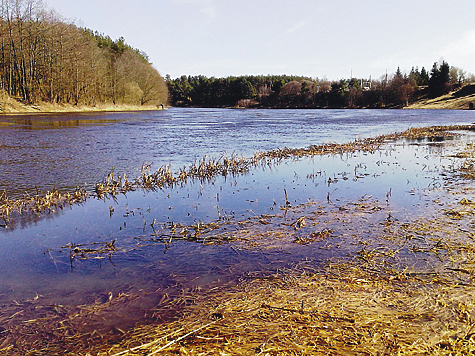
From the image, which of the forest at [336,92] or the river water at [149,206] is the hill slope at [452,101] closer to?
the forest at [336,92]

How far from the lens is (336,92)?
336 ft

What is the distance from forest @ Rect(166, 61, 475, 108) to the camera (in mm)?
94562

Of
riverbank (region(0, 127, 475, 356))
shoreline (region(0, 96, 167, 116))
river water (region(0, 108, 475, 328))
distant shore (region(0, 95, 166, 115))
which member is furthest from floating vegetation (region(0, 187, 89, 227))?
distant shore (region(0, 95, 166, 115))

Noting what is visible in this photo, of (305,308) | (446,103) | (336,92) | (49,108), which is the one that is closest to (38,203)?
(305,308)

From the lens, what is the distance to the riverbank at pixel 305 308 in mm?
3393

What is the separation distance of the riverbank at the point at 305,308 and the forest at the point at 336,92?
97.1 metres

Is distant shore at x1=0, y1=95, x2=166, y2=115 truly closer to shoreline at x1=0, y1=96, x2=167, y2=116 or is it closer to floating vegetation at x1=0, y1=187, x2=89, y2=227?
shoreline at x1=0, y1=96, x2=167, y2=116

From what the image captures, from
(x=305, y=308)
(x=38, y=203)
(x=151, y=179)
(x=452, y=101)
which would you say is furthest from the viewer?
(x=452, y=101)

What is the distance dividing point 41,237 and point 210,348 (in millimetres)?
4795

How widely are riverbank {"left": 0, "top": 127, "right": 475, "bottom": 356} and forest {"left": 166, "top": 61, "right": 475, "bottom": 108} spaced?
9713cm

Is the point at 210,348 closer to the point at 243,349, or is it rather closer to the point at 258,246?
the point at 243,349

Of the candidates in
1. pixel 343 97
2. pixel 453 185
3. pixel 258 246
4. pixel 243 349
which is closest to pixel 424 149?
pixel 453 185

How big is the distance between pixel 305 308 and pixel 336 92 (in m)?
106

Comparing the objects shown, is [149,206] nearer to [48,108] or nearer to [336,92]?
[48,108]
